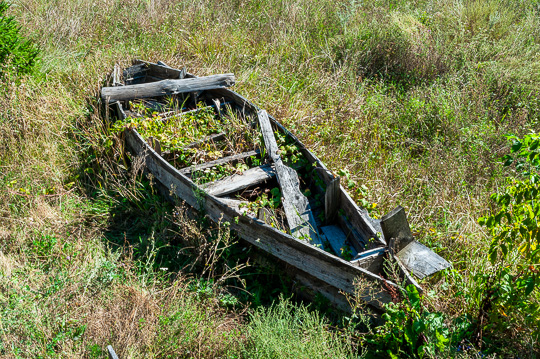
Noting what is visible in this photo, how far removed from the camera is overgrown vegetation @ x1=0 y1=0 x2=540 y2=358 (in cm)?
373

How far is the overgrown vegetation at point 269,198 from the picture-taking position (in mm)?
3730

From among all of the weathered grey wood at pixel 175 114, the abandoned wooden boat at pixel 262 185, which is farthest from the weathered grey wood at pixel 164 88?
the weathered grey wood at pixel 175 114

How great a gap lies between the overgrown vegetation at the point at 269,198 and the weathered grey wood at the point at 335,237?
1.61 ft

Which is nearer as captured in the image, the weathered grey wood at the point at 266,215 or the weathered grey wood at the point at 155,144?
the weathered grey wood at the point at 266,215

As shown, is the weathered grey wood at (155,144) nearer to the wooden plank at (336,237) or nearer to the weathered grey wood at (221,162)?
the weathered grey wood at (221,162)

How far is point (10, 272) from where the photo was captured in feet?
15.0

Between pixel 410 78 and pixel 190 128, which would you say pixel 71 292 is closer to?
pixel 190 128

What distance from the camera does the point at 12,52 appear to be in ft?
22.3

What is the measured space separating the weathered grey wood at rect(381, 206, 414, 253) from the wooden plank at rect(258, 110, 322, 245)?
2.77 ft

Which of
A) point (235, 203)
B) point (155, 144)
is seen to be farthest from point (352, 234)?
point (155, 144)

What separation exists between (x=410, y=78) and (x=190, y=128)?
434 cm

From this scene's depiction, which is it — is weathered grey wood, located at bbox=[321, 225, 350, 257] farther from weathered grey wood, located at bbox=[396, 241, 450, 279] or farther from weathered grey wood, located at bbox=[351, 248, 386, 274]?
weathered grey wood, located at bbox=[396, 241, 450, 279]

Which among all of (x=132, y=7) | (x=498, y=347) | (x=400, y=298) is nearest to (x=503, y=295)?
(x=498, y=347)

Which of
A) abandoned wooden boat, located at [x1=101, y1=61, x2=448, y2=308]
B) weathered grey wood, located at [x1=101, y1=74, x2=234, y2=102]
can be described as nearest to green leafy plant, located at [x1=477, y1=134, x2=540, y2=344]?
abandoned wooden boat, located at [x1=101, y1=61, x2=448, y2=308]
